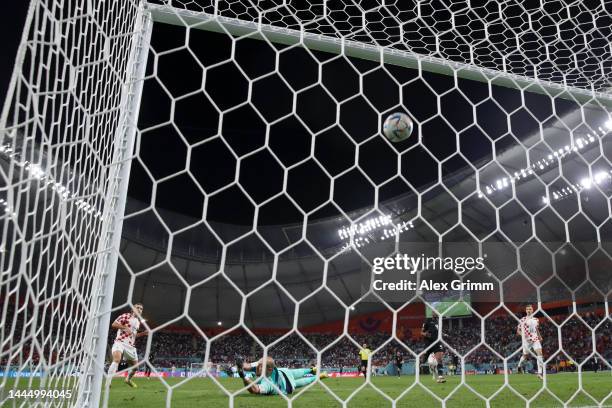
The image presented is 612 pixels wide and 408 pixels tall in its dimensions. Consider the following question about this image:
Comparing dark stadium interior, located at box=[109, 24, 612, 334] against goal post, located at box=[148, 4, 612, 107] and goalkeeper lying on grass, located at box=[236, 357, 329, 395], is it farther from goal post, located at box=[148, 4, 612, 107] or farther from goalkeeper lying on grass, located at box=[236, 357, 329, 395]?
goal post, located at box=[148, 4, 612, 107]

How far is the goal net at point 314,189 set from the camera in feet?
4.13

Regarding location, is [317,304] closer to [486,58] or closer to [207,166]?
[207,166]

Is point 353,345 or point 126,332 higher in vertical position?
point 126,332

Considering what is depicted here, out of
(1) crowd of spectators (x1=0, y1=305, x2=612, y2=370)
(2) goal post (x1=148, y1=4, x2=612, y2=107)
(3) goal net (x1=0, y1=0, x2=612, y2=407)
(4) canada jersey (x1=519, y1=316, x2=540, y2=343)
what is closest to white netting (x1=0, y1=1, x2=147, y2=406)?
(3) goal net (x1=0, y1=0, x2=612, y2=407)

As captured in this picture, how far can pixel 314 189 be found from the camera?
1031 cm

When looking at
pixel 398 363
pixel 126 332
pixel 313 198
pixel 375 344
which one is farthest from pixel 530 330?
pixel 375 344

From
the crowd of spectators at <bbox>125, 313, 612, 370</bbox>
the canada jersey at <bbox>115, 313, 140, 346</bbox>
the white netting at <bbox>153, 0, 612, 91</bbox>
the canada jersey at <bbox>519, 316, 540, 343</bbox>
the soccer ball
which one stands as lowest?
the crowd of spectators at <bbox>125, 313, 612, 370</bbox>

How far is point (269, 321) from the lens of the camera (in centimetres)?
1744

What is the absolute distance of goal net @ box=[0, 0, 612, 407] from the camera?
1.26 meters

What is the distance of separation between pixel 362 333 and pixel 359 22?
15.2 metres

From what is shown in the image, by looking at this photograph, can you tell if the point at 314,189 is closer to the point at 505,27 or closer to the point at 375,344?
the point at 375,344

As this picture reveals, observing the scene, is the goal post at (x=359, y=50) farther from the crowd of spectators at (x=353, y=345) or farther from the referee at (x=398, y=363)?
the crowd of spectators at (x=353, y=345)

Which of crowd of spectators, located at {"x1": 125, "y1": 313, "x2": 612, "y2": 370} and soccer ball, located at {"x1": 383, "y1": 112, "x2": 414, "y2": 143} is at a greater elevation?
soccer ball, located at {"x1": 383, "y1": 112, "x2": 414, "y2": 143}

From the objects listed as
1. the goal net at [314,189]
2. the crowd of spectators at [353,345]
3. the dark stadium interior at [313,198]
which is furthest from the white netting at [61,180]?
the crowd of spectators at [353,345]
